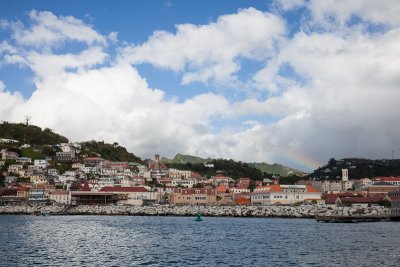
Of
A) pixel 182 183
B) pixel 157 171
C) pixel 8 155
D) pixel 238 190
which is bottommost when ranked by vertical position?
pixel 238 190

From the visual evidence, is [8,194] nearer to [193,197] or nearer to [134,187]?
[134,187]

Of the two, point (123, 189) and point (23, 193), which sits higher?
point (123, 189)

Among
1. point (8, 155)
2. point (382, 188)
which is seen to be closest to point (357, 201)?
point (382, 188)

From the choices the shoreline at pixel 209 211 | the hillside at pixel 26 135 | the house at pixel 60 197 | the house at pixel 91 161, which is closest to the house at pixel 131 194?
the house at pixel 60 197

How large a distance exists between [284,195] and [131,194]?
3618 centimetres

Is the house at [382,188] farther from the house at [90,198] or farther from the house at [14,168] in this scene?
the house at [14,168]

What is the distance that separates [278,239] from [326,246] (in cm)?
632

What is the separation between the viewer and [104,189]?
121812mm

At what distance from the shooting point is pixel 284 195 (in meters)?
118

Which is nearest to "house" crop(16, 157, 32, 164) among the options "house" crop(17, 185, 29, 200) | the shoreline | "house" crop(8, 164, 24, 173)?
"house" crop(8, 164, 24, 173)

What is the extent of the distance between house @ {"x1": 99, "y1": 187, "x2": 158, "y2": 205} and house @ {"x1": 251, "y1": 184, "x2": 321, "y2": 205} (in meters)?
25.4

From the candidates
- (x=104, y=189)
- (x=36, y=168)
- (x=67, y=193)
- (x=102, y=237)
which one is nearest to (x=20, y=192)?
(x=67, y=193)

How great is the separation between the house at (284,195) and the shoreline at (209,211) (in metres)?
18.6

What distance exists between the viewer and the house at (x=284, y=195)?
383 ft
